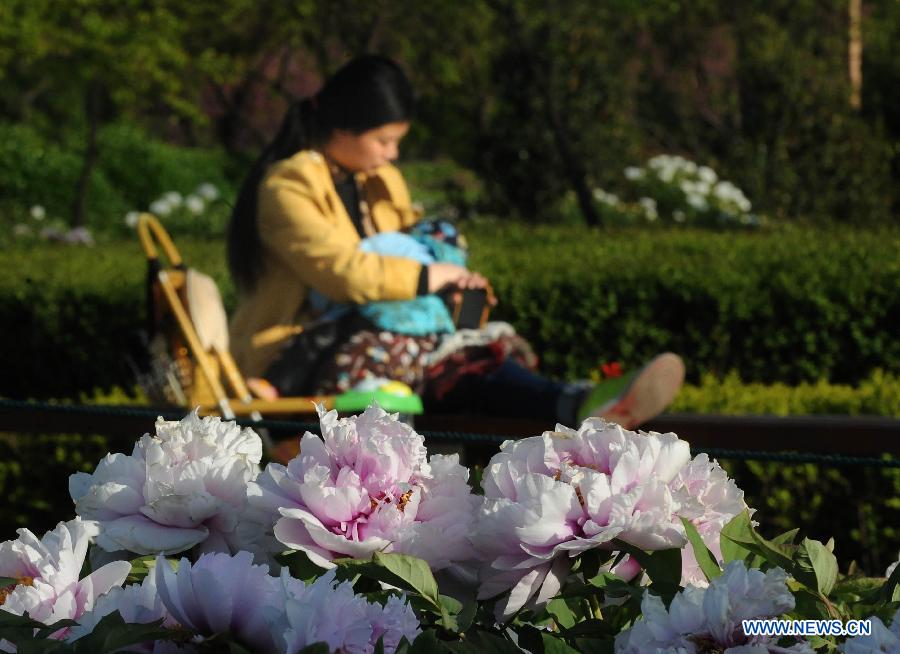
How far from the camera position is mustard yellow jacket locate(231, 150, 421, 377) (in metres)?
4.86

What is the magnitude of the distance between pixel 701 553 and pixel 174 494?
58cm

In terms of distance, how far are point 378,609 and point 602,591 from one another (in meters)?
0.29

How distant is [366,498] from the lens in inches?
60.4

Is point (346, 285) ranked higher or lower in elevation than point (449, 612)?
lower

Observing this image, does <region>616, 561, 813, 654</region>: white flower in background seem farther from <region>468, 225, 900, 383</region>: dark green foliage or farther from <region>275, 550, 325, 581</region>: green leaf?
<region>468, 225, 900, 383</region>: dark green foliage

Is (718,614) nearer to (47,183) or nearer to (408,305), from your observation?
(408,305)

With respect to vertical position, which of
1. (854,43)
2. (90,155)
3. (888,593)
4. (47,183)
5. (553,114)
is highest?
(888,593)

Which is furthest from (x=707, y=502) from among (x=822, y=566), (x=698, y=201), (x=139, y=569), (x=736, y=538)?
(x=698, y=201)

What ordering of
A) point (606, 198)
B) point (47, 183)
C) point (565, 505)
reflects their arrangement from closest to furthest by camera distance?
point (565, 505) < point (606, 198) < point (47, 183)

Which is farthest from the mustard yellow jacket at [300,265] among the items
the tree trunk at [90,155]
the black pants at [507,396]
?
the tree trunk at [90,155]

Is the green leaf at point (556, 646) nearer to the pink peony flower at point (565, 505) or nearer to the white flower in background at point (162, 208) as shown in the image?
the pink peony flower at point (565, 505)

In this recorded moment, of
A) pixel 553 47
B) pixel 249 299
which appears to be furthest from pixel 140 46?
pixel 249 299

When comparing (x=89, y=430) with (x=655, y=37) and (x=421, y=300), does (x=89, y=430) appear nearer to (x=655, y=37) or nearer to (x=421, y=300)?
(x=421, y=300)

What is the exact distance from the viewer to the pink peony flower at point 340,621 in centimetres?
126
